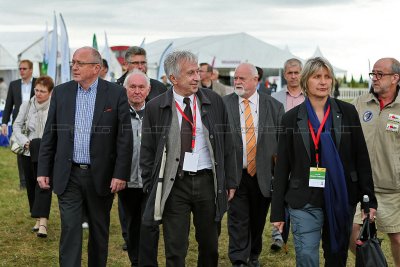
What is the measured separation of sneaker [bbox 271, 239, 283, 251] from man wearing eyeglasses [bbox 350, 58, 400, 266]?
2.02m

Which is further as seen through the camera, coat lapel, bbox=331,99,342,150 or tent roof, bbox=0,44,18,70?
tent roof, bbox=0,44,18,70

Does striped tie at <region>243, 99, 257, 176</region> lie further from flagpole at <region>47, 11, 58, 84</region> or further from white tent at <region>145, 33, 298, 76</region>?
white tent at <region>145, 33, 298, 76</region>

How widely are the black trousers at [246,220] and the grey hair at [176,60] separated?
206cm

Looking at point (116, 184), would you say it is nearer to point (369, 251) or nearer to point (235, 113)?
point (235, 113)

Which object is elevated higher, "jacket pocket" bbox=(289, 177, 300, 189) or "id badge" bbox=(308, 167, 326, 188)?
"id badge" bbox=(308, 167, 326, 188)

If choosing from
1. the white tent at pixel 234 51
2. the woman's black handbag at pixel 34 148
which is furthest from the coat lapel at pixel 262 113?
the white tent at pixel 234 51

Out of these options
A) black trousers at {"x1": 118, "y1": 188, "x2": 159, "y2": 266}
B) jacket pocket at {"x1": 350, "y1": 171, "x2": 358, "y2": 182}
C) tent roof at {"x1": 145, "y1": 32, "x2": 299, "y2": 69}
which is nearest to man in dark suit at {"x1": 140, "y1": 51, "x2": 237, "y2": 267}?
jacket pocket at {"x1": 350, "y1": 171, "x2": 358, "y2": 182}

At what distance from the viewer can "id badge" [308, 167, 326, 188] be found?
4.76 m

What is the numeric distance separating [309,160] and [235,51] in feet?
149

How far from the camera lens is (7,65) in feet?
113

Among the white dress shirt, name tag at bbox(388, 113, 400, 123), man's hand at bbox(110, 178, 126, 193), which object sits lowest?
man's hand at bbox(110, 178, 126, 193)

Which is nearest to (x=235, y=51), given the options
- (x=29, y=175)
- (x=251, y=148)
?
(x=29, y=175)

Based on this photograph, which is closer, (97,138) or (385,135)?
(97,138)

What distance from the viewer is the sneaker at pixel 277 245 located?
7972 mm
